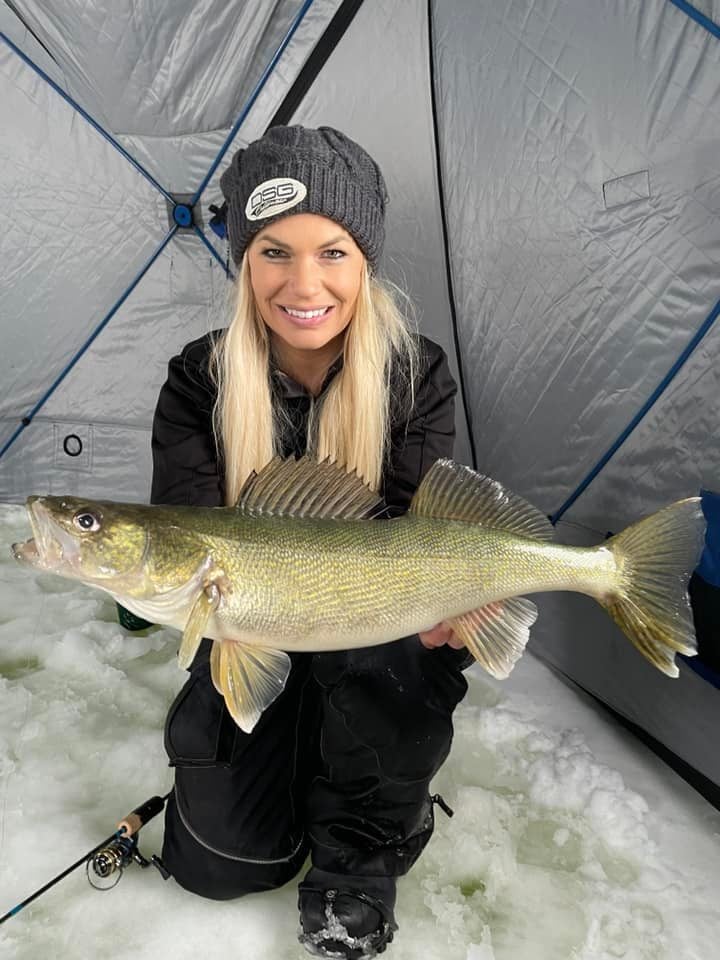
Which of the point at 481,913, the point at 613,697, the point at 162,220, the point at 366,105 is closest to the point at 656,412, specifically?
the point at 613,697

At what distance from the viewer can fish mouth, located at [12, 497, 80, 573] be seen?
108 cm

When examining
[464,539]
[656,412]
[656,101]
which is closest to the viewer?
[464,539]

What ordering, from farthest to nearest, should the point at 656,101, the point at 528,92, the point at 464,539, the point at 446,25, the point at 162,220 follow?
the point at 162,220
the point at 446,25
the point at 528,92
the point at 656,101
the point at 464,539

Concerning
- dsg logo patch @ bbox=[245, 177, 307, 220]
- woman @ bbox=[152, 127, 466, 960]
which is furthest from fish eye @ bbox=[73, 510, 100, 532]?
dsg logo patch @ bbox=[245, 177, 307, 220]

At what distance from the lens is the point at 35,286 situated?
3.00 meters

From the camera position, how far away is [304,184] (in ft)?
4.99

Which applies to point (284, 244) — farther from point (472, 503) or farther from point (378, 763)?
point (378, 763)

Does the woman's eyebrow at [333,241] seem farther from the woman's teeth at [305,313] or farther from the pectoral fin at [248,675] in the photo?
the pectoral fin at [248,675]

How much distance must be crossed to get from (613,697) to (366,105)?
2.06m

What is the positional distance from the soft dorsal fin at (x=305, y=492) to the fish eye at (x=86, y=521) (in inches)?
9.2

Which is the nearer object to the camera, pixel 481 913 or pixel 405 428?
pixel 481 913

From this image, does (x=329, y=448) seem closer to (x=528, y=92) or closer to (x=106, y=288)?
(x=528, y=92)

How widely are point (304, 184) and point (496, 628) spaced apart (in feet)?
3.22

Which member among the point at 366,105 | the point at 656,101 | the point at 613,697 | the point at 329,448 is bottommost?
the point at 613,697
